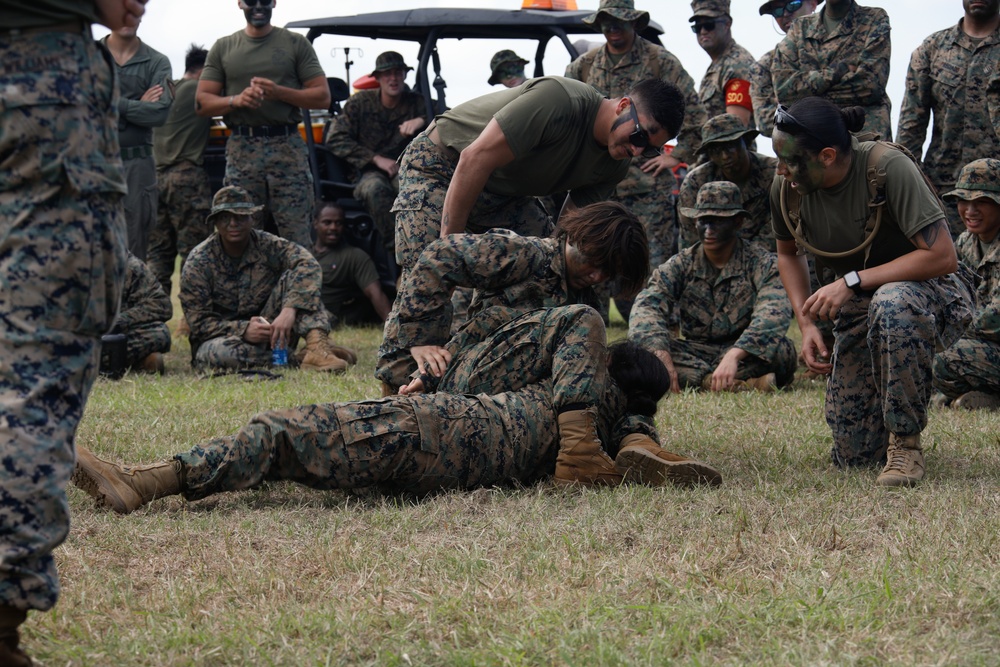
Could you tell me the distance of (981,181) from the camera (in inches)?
240

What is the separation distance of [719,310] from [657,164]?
191 centimetres

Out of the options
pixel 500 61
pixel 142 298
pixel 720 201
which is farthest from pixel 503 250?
pixel 500 61

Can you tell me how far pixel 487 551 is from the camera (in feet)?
11.1

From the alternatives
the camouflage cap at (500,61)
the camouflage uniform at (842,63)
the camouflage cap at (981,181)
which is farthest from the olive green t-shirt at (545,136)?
the camouflage cap at (500,61)

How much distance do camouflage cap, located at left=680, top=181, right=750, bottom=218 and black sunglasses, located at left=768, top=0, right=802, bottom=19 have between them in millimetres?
3006

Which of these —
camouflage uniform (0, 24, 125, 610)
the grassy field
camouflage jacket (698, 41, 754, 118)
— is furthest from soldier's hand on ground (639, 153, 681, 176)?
camouflage uniform (0, 24, 125, 610)

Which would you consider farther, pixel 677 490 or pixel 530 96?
pixel 530 96

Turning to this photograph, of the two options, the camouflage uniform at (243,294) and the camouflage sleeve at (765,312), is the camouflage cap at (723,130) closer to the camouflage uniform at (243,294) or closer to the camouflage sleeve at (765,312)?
the camouflage sleeve at (765,312)

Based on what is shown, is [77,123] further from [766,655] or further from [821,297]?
[821,297]

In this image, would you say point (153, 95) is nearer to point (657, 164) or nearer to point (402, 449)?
point (657, 164)

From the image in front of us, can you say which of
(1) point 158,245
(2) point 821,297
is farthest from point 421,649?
(1) point 158,245

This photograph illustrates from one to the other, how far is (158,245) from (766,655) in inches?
318

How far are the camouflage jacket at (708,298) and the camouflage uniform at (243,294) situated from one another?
7.32ft

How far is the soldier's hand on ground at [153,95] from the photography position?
318 inches
